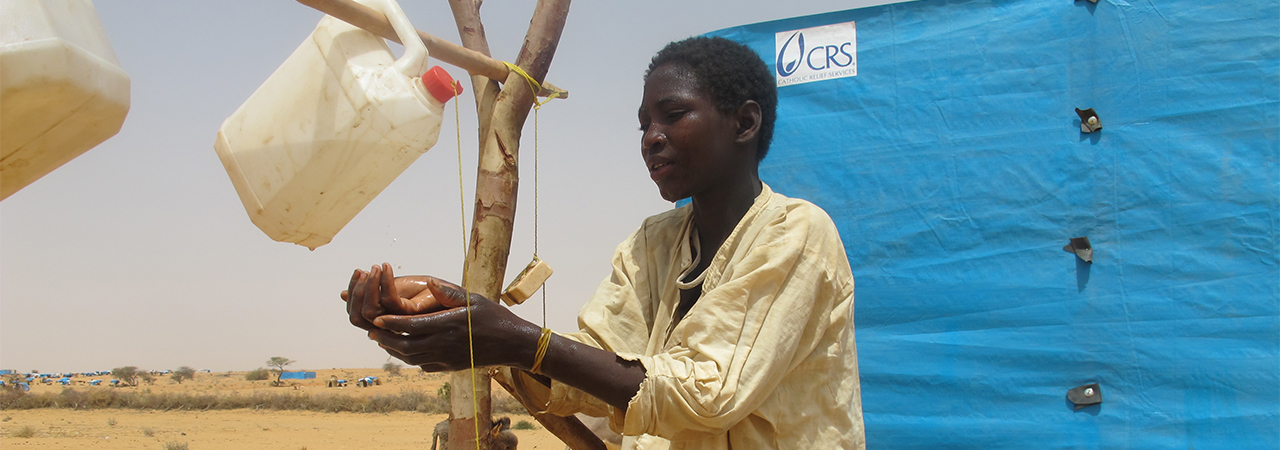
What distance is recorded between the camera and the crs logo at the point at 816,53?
3.48m

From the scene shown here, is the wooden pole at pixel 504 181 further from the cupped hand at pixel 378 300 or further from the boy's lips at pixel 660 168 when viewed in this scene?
the cupped hand at pixel 378 300

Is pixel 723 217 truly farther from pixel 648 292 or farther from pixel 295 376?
pixel 295 376

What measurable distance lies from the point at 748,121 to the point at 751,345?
588 mm

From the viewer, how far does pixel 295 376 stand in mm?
35125

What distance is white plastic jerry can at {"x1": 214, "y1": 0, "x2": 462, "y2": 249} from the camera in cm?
177

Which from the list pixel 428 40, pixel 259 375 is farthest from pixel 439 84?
pixel 259 375

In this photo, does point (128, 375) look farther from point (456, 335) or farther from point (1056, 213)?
point (456, 335)

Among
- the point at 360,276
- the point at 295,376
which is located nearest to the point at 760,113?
the point at 360,276

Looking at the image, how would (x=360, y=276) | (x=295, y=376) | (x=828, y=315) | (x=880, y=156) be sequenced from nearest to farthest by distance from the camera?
(x=360, y=276) < (x=828, y=315) < (x=880, y=156) < (x=295, y=376)

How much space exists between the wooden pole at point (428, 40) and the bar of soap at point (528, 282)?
2.10 feet

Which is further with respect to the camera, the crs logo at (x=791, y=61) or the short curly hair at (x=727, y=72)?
the crs logo at (x=791, y=61)

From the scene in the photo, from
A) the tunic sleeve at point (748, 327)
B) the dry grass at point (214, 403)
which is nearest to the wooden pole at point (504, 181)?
the tunic sleeve at point (748, 327)

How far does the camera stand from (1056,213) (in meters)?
3.04

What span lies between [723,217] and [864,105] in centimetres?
189
